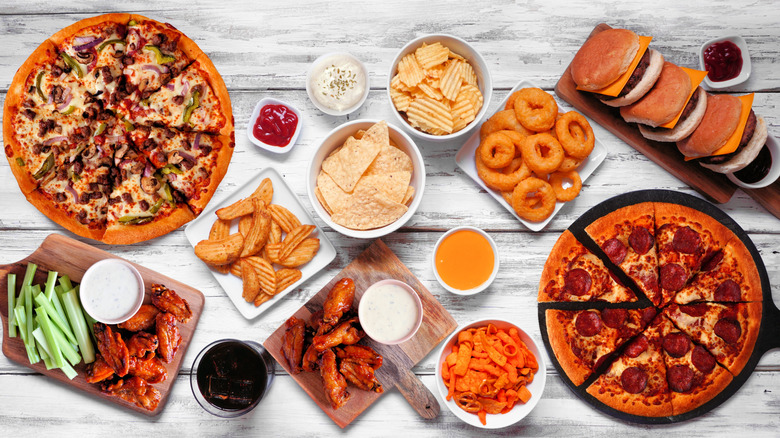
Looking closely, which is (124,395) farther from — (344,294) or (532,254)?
(532,254)

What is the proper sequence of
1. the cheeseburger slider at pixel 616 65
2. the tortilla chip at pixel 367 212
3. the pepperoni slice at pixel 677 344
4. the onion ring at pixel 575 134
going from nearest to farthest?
1. the tortilla chip at pixel 367 212
2. the cheeseburger slider at pixel 616 65
3. the onion ring at pixel 575 134
4. the pepperoni slice at pixel 677 344

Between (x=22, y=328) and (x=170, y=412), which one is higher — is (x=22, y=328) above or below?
above

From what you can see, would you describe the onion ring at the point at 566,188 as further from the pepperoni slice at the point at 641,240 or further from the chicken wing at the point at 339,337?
the chicken wing at the point at 339,337

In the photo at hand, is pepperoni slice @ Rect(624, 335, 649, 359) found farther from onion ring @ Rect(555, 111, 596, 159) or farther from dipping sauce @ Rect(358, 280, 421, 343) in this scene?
dipping sauce @ Rect(358, 280, 421, 343)

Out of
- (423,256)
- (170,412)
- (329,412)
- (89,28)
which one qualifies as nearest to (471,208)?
(423,256)

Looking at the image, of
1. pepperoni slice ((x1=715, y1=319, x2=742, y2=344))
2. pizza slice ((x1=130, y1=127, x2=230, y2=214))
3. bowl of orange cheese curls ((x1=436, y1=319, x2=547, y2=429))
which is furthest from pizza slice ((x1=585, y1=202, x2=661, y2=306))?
pizza slice ((x1=130, y1=127, x2=230, y2=214))

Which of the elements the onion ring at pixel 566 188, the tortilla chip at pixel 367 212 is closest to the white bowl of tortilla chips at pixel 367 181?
the tortilla chip at pixel 367 212

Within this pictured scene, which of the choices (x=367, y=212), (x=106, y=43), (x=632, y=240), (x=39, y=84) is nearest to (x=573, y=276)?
(x=632, y=240)
